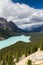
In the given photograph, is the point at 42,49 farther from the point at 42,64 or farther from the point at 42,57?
the point at 42,64

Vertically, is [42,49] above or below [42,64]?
above

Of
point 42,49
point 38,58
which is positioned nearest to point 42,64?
point 38,58

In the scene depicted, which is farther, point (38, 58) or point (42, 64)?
point (38, 58)

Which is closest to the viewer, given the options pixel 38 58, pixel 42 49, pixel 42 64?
pixel 42 64

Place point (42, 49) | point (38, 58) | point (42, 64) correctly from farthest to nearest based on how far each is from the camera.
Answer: point (42, 49)
point (38, 58)
point (42, 64)

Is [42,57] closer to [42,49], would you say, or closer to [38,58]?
[38,58]

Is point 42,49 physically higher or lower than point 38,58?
higher

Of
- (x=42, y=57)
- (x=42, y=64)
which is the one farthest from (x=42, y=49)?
(x=42, y=64)

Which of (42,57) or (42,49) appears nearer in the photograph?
(42,57)
